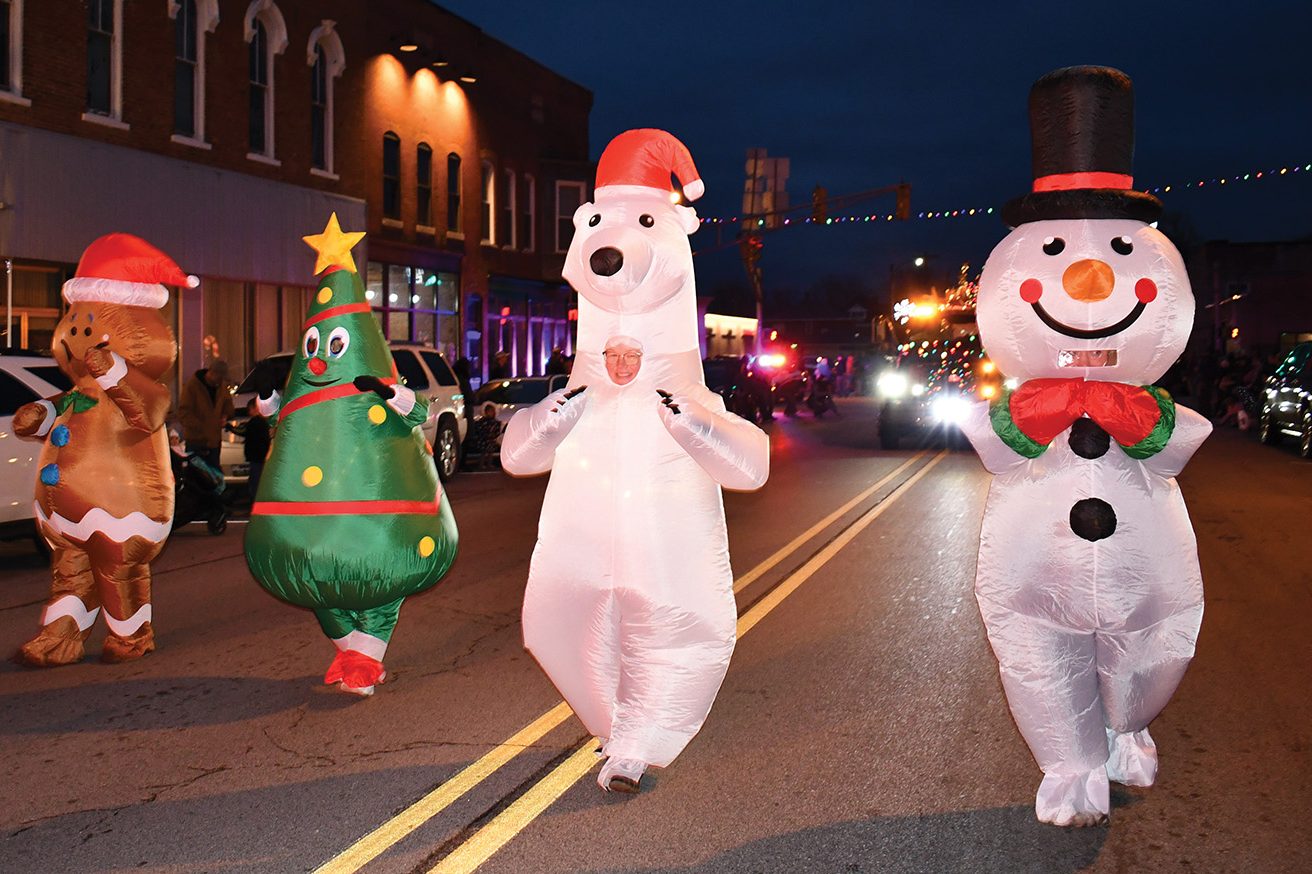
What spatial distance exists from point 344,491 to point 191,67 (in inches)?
734

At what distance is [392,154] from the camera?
1150 inches

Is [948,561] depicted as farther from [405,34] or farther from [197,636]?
[405,34]

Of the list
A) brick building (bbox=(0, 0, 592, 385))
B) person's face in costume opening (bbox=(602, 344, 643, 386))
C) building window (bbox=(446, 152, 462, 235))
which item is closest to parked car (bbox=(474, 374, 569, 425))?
brick building (bbox=(0, 0, 592, 385))

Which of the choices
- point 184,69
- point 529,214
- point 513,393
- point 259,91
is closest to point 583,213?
point 513,393

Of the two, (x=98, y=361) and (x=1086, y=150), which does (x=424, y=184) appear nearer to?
(x=98, y=361)

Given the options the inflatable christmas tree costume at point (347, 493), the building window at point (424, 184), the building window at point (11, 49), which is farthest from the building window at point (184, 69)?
the inflatable christmas tree costume at point (347, 493)

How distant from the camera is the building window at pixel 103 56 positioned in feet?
65.2

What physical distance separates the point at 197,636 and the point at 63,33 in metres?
14.6

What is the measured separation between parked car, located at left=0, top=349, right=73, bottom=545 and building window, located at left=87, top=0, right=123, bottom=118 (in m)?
11.1

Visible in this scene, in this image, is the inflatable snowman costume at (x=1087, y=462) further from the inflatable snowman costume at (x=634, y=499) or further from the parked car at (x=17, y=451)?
the parked car at (x=17, y=451)

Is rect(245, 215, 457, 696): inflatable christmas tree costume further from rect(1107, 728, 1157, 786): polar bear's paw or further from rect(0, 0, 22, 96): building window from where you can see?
rect(0, 0, 22, 96): building window

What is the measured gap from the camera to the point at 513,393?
2077cm

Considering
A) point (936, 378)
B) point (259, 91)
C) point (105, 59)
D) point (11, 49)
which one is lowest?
point (936, 378)

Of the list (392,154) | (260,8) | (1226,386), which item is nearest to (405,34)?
(392,154)
